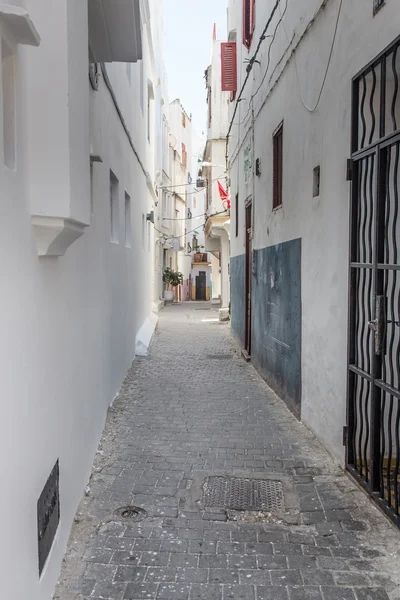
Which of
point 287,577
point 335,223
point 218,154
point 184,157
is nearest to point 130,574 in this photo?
point 287,577

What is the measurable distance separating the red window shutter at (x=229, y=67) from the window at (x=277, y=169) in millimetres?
5394

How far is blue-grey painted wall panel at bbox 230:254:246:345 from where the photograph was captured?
11.3 metres

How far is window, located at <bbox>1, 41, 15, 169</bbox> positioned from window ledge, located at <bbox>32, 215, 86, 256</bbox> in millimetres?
332

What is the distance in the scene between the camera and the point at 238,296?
40.1 ft

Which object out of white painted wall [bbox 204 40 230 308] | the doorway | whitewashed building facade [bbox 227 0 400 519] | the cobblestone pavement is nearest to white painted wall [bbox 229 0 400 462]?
whitewashed building facade [bbox 227 0 400 519]

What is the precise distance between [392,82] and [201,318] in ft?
51.1

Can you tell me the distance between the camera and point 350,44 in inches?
171

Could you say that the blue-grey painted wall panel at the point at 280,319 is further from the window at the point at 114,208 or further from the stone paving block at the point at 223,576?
the stone paving block at the point at 223,576

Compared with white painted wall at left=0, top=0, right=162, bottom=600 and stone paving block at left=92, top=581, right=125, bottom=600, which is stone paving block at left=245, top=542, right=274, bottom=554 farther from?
white painted wall at left=0, top=0, right=162, bottom=600

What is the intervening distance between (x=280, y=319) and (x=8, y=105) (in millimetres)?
5393

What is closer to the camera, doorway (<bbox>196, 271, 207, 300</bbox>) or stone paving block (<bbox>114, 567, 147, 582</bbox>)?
stone paving block (<bbox>114, 567, 147, 582</bbox>)

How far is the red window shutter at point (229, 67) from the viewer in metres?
12.4

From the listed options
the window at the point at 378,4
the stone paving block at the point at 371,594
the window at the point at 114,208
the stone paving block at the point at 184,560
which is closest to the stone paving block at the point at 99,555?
the stone paving block at the point at 184,560

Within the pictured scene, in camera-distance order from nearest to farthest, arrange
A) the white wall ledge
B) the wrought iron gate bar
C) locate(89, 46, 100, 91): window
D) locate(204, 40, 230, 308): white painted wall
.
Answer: the wrought iron gate bar, locate(89, 46, 100, 91): window, the white wall ledge, locate(204, 40, 230, 308): white painted wall
